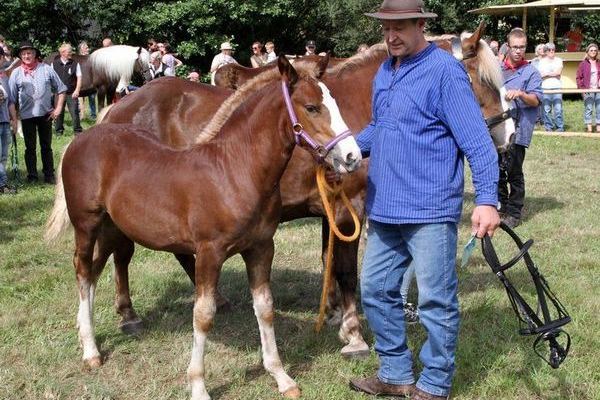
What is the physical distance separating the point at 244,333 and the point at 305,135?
207 cm

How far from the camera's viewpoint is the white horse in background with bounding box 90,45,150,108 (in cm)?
1398

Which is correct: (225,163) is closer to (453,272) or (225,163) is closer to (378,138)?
(378,138)

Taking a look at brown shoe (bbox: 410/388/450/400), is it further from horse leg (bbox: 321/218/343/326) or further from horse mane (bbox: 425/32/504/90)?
horse mane (bbox: 425/32/504/90)

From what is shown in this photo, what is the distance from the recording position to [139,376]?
13.9 ft

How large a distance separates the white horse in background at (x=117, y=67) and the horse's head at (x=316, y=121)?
35.7ft

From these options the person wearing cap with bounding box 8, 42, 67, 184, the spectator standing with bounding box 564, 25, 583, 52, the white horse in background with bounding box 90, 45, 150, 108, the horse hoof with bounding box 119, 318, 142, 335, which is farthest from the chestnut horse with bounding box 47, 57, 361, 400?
the spectator standing with bounding box 564, 25, 583, 52

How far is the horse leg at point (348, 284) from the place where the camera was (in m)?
4.61

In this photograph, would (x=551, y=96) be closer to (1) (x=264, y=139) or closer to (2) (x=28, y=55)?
(2) (x=28, y=55)

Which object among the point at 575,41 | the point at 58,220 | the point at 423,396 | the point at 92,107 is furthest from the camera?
the point at 575,41

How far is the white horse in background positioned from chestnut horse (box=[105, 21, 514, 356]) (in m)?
8.39

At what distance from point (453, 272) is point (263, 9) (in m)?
21.2

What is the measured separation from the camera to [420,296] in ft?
11.4

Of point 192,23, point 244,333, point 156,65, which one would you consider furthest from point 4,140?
point 192,23

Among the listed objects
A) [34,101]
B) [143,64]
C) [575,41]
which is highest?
[143,64]
